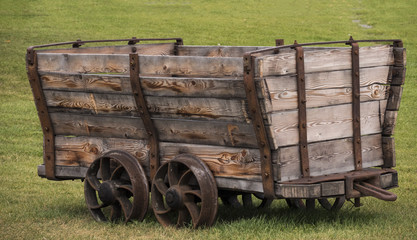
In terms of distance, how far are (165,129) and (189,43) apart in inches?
659

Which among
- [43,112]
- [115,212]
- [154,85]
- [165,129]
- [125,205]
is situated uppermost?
[154,85]

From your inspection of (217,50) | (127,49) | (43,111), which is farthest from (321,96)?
(127,49)

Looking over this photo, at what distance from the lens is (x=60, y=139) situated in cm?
688

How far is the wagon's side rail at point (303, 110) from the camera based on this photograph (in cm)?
529

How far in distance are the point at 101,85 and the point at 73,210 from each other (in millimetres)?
1621

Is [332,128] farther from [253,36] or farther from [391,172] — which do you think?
[253,36]

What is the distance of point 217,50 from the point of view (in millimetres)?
7750

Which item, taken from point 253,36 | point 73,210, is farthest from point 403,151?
point 253,36

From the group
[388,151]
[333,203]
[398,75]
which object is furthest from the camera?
[333,203]

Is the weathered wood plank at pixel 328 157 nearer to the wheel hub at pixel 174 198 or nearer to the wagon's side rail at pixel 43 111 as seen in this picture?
the wheel hub at pixel 174 198

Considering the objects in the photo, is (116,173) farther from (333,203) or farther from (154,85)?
(333,203)

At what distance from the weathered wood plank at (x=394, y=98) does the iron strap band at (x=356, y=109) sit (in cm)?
46

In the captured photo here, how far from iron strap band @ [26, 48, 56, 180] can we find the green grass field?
20.6 inches

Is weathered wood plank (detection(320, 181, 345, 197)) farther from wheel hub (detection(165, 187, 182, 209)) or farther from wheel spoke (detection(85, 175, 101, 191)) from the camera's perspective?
wheel spoke (detection(85, 175, 101, 191))
